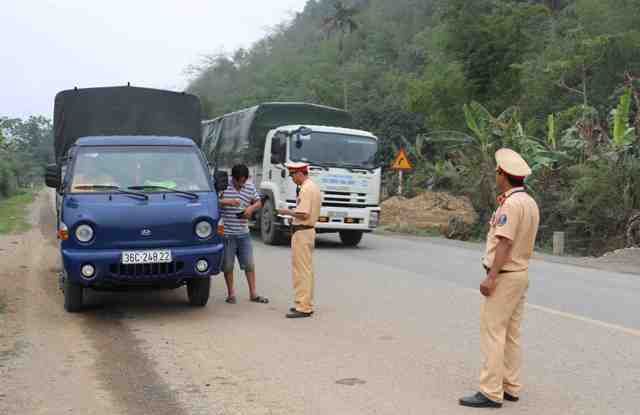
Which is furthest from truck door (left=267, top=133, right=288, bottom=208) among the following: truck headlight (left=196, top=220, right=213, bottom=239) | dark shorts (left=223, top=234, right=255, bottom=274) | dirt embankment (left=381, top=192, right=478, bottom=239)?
truck headlight (left=196, top=220, right=213, bottom=239)

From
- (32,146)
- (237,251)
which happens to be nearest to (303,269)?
(237,251)

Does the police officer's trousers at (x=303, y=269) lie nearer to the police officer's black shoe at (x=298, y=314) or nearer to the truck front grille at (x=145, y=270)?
the police officer's black shoe at (x=298, y=314)

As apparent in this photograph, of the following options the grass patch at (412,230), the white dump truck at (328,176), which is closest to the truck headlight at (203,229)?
the white dump truck at (328,176)

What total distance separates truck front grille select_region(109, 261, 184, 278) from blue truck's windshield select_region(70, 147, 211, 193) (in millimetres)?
1035

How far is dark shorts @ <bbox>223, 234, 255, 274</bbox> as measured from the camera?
31.9ft

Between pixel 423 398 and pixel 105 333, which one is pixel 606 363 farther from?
pixel 105 333

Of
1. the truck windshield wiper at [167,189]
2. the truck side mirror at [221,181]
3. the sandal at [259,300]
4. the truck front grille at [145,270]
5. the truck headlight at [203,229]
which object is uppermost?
the truck side mirror at [221,181]

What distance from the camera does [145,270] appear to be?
326 inches

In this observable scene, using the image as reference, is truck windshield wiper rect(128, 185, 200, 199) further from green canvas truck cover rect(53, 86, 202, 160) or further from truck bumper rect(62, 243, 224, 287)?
green canvas truck cover rect(53, 86, 202, 160)

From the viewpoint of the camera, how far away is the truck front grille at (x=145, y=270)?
26.8 ft

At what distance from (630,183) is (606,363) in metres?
13.0

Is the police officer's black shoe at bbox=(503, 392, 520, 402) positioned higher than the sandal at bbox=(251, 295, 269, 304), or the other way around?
the police officer's black shoe at bbox=(503, 392, 520, 402)

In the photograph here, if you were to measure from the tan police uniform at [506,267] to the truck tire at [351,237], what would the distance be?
11.8 meters

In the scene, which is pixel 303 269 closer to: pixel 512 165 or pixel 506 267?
pixel 506 267
